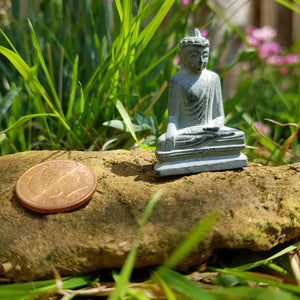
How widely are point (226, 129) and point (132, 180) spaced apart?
0.52 m

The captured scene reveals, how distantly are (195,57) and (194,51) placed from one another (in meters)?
0.03

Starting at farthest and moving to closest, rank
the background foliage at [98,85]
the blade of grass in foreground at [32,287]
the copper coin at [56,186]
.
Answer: the background foliage at [98,85] → the copper coin at [56,186] → the blade of grass in foreground at [32,287]

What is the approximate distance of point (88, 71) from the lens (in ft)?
7.30

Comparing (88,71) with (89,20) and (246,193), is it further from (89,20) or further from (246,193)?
(246,193)

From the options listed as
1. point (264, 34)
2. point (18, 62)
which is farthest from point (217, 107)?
point (264, 34)

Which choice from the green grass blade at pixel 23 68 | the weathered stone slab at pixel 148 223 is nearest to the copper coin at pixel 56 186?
the weathered stone slab at pixel 148 223

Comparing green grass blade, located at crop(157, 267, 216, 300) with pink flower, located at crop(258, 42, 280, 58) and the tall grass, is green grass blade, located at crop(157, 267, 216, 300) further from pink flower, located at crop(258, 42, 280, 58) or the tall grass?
pink flower, located at crop(258, 42, 280, 58)

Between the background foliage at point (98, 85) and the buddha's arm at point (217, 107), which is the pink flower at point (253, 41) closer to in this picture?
the background foliage at point (98, 85)

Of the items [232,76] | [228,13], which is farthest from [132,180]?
[232,76]

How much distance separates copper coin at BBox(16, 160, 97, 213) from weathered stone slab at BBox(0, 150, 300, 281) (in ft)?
0.15

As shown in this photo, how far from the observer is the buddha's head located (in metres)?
1.49

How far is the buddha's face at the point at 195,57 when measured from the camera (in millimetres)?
1500

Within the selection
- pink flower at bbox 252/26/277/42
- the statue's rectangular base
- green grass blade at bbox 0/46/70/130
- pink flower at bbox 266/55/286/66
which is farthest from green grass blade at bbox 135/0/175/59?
pink flower at bbox 266/55/286/66

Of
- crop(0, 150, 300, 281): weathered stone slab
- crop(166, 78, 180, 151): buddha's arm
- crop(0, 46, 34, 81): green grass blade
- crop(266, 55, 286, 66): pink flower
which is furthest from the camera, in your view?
crop(266, 55, 286, 66): pink flower
